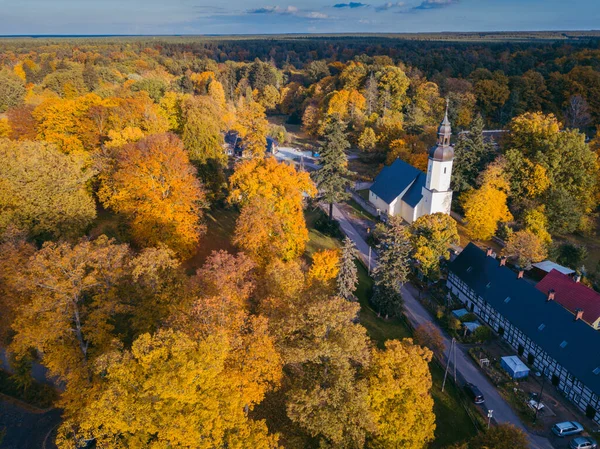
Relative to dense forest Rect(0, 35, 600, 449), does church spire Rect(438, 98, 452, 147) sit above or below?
above

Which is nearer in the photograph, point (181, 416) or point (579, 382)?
point (181, 416)

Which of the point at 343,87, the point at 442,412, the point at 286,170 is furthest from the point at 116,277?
the point at 343,87

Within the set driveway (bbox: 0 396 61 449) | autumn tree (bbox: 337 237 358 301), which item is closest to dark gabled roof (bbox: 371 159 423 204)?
autumn tree (bbox: 337 237 358 301)

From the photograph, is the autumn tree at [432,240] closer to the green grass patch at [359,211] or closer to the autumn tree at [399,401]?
the green grass patch at [359,211]

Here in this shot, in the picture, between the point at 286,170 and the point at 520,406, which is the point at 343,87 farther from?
the point at 520,406

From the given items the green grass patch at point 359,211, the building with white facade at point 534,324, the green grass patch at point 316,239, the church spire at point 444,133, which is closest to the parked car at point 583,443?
the building with white facade at point 534,324

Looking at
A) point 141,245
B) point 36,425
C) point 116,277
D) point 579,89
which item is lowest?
point 36,425

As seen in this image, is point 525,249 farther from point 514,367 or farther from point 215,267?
point 215,267

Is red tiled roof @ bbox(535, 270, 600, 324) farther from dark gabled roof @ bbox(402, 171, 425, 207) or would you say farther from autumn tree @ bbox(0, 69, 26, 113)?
autumn tree @ bbox(0, 69, 26, 113)
